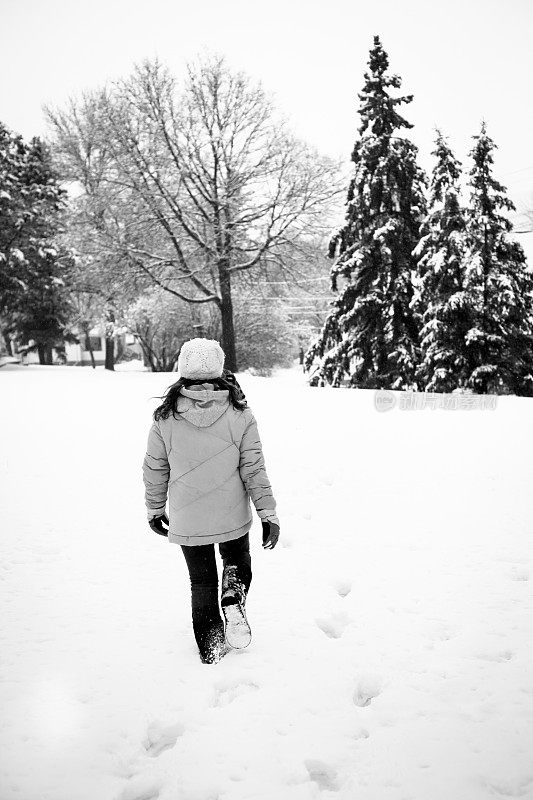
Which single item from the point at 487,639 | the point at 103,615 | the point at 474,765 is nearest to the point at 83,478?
the point at 103,615

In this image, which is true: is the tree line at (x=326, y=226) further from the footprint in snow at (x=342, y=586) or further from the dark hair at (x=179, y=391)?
the dark hair at (x=179, y=391)

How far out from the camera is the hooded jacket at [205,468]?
310 centimetres

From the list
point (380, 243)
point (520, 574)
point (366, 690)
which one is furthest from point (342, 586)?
point (380, 243)

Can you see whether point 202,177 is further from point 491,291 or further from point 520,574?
point 520,574

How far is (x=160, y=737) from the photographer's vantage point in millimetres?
2602

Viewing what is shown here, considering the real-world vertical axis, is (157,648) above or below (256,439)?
below

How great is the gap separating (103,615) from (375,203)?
1698cm

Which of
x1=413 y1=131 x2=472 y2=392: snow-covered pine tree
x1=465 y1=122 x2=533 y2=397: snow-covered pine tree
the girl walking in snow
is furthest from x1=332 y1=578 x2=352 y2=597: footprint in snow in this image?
x1=465 y1=122 x2=533 y2=397: snow-covered pine tree

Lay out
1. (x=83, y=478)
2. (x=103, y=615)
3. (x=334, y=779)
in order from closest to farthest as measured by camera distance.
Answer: (x=334, y=779) < (x=103, y=615) < (x=83, y=478)

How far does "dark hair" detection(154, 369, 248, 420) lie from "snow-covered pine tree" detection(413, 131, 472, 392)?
1476 centimetres

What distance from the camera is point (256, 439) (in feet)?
10.6

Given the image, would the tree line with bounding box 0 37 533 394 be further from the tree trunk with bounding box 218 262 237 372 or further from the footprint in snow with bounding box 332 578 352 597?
the footprint in snow with bounding box 332 578 352 597

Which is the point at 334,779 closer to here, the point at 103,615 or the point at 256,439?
the point at 256,439

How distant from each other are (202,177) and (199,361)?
17.1 meters
